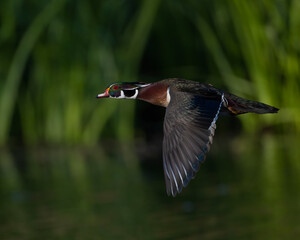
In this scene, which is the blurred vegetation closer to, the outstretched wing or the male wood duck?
the male wood duck

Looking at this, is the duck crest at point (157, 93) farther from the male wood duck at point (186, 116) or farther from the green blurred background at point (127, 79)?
the green blurred background at point (127, 79)

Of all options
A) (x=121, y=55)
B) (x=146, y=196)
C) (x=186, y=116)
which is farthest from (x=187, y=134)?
(x=121, y=55)

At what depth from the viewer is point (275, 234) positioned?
5.86m

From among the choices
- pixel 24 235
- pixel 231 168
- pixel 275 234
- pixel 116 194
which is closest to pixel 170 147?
pixel 275 234

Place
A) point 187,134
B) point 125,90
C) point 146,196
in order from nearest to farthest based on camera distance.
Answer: point 187,134 < point 125,90 < point 146,196

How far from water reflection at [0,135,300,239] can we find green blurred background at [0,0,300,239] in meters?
0.04

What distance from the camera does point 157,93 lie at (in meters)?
4.70

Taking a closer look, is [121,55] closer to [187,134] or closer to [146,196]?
[146,196]

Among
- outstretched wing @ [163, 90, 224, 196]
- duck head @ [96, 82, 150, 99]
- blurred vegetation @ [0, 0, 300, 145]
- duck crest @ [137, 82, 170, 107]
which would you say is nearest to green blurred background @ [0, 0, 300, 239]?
blurred vegetation @ [0, 0, 300, 145]

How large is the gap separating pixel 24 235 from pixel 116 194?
1431 mm

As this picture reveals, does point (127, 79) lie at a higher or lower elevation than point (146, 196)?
higher

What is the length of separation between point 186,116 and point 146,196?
3.13 meters

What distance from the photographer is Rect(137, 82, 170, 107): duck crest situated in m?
4.67

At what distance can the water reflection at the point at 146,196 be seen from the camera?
6176 mm
